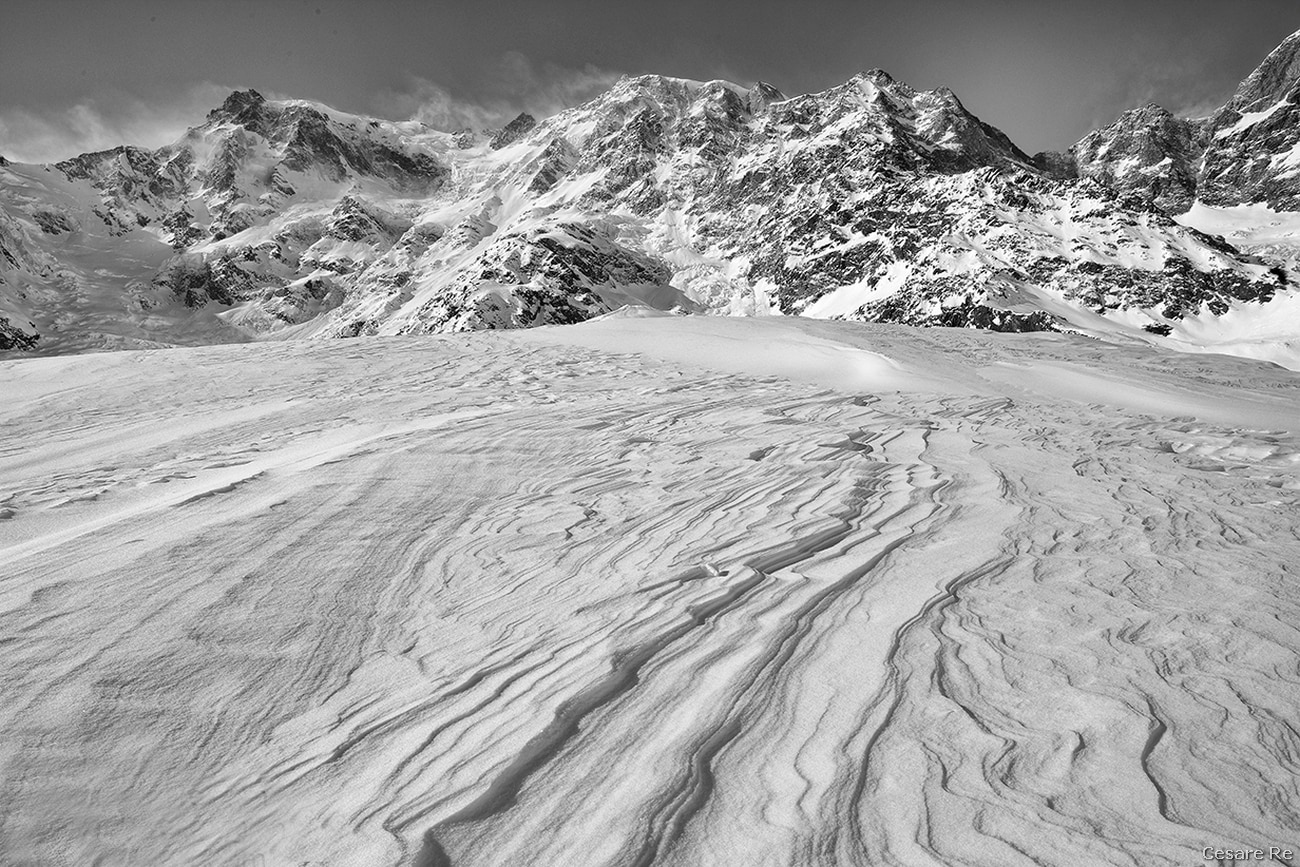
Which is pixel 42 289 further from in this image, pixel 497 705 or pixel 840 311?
pixel 497 705

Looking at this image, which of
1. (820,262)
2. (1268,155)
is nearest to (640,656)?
(820,262)

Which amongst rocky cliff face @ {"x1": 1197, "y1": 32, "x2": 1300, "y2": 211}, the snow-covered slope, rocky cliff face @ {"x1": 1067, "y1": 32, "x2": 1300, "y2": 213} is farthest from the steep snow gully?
rocky cliff face @ {"x1": 1197, "y1": 32, "x2": 1300, "y2": 211}

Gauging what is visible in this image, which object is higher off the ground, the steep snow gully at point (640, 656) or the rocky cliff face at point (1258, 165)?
the rocky cliff face at point (1258, 165)

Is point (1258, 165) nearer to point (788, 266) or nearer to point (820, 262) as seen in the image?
point (820, 262)

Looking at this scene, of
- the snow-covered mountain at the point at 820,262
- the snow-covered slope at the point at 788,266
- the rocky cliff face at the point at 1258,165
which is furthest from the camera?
the rocky cliff face at the point at 1258,165

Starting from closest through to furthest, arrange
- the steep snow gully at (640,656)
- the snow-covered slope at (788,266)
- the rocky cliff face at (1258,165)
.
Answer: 1. the steep snow gully at (640,656)
2. the snow-covered slope at (788,266)
3. the rocky cliff face at (1258,165)

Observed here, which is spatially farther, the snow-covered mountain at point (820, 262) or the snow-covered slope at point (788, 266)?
the snow-covered slope at point (788, 266)

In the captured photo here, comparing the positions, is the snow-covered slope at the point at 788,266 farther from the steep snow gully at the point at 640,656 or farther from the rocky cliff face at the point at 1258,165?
the steep snow gully at the point at 640,656

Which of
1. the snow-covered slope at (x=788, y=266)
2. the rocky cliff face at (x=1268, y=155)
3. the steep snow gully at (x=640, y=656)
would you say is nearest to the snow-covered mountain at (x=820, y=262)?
the snow-covered slope at (x=788, y=266)
